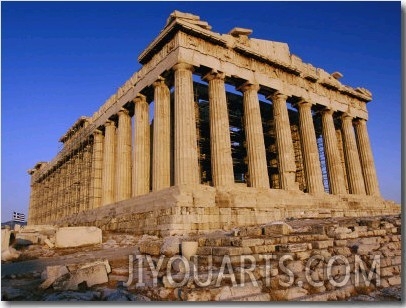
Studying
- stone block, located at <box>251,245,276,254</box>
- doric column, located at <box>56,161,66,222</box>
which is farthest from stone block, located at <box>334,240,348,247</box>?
doric column, located at <box>56,161,66,222</box>

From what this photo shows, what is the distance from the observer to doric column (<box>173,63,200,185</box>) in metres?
15.6

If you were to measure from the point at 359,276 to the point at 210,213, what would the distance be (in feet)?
28.5

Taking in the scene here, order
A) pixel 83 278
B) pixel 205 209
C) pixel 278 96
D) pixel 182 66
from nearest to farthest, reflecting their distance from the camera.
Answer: pixel 83 278 < pixel 205 209 < pixel 182 66 < pixel 278 96

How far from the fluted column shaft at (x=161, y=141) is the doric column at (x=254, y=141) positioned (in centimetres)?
463

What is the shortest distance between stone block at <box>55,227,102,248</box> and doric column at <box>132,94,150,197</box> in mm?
7812

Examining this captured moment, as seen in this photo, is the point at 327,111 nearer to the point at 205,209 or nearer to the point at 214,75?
the point at 214,75

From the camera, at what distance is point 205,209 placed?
1431 centimetres

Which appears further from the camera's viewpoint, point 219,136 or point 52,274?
point 219,136

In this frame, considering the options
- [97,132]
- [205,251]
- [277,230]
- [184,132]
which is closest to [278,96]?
[184,132]

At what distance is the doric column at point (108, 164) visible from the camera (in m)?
23.6

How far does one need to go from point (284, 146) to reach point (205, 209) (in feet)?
28.1

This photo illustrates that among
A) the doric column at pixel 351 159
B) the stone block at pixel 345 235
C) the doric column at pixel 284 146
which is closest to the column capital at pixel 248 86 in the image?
the doric column at pixel 284 146

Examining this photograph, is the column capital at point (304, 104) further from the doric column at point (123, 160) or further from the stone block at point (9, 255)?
the stone block at point (9, 255)

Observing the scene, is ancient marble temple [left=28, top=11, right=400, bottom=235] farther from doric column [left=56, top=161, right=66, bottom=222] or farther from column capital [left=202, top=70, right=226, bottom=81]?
doric column [left=56, top=161, right=66, bottom=222]
